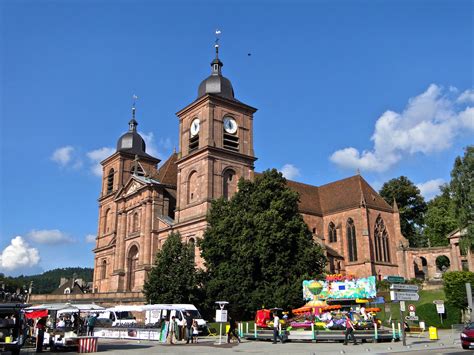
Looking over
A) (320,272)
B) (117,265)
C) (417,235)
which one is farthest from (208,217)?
(417,235)

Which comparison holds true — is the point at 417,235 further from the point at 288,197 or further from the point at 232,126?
the point at 288,197

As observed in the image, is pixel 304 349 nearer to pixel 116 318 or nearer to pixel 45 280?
pixel 116 318

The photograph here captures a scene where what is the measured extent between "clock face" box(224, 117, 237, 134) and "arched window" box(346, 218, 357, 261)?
18851 millimetres

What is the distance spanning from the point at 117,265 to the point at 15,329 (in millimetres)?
41292

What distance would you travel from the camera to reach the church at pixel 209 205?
5209 cm

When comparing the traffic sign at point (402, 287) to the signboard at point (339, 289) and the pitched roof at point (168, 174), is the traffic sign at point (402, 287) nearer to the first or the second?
the signboard at point (339, 289)

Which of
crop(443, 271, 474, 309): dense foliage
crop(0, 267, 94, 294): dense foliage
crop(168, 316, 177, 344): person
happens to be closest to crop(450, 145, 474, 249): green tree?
crop(443, 271, 474, 309): dense foliage

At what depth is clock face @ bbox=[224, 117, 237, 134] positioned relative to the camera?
54.0 meters

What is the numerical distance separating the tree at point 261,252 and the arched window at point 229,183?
9736 mm

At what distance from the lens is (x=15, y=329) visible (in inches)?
731

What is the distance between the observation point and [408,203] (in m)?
77.0

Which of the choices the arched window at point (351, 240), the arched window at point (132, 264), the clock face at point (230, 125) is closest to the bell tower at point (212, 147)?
the clock face at point (230, 125)

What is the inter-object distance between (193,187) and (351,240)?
69.3 ft

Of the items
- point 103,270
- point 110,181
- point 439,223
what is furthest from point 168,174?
point 439,223
